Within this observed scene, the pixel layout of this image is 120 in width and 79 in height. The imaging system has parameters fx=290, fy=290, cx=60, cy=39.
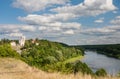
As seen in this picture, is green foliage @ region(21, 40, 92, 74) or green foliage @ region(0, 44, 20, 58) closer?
green foliage @ region(0, 44, 20, 58)

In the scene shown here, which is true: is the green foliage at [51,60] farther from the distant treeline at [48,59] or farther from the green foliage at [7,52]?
the green foliage at [7,52]

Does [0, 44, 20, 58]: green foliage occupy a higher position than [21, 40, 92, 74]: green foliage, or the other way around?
[0, 44, 20, 58]: green foliage

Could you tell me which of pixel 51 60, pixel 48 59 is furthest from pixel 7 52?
pixel 51 60

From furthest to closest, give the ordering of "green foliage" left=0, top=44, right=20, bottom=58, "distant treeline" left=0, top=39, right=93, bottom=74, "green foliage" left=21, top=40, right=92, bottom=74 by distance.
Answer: "green foliage" left=21, top=40, right=92, bottom=74 → "distant treeline" left=0, top=39, right=93, bottom=74 → "green foliage" left=0, top=44, right=20, bottom=58

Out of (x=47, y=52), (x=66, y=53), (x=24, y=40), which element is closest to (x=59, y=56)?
(x=47, y=52)

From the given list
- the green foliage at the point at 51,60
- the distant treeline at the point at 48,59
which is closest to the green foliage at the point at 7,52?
the distant treeline at the point at 48,59

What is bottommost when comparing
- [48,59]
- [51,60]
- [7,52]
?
[51,60]

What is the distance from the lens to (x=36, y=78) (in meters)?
9.73

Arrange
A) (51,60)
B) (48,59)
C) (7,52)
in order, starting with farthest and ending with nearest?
(51,60)
(48,59)
(7,52)

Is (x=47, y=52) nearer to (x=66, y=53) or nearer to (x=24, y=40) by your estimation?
(x=66, y=53)

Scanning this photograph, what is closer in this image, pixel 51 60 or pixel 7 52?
pixel 7 52

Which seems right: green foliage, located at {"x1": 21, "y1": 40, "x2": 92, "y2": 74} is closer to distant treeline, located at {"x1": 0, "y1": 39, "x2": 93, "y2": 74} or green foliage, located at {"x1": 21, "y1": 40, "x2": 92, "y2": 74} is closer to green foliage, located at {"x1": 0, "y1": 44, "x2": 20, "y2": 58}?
distant treeline, located at {"x1": 0, "y1": 39, "x2": 93, "y2": 74}

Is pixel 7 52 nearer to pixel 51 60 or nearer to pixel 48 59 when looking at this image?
pixel 48 59

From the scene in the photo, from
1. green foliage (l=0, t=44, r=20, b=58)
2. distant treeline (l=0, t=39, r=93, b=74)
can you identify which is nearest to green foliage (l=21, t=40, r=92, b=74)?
distant treeline (l=0, t=39, r=93, b=74)
